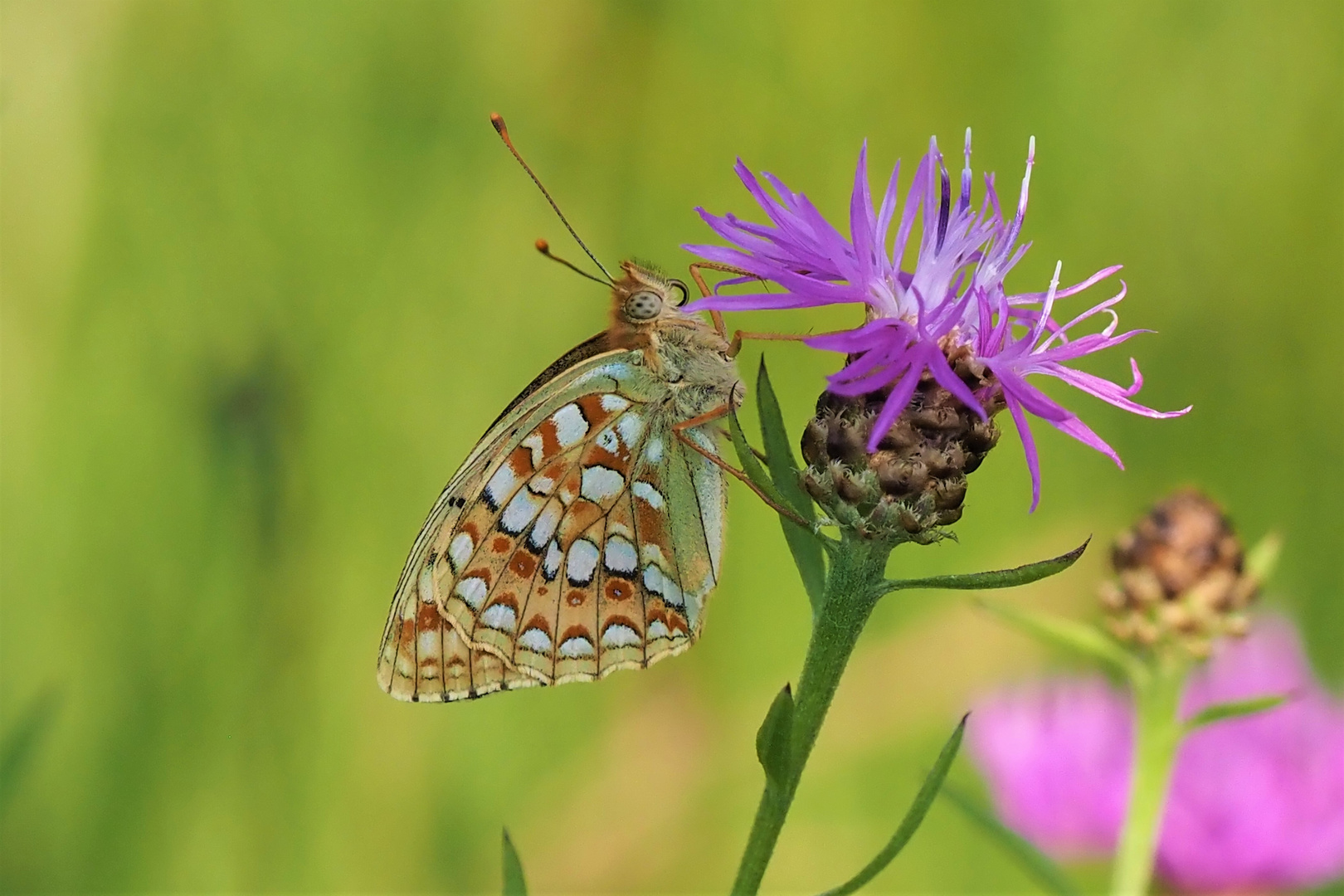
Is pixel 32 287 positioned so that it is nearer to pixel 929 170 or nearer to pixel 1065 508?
pixel 929 170

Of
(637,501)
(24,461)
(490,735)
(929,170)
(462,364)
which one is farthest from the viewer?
(462,364)

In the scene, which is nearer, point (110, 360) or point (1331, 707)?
point (1331, 707)

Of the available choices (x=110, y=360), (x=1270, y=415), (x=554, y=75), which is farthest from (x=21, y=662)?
(x=1270, y=415)

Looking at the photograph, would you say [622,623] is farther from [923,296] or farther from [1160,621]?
[1160,621]

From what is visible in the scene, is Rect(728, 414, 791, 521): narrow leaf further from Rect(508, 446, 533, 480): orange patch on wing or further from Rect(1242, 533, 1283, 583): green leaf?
Rect(1242, 533, 1283, 583): green leaf

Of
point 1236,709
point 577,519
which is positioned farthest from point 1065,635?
point 577,519

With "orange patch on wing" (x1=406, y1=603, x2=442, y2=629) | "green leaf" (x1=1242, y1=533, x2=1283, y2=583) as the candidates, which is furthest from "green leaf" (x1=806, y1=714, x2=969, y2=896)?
"green leaf" (x1=1242, y1=533, x2=1283, y2=583)
